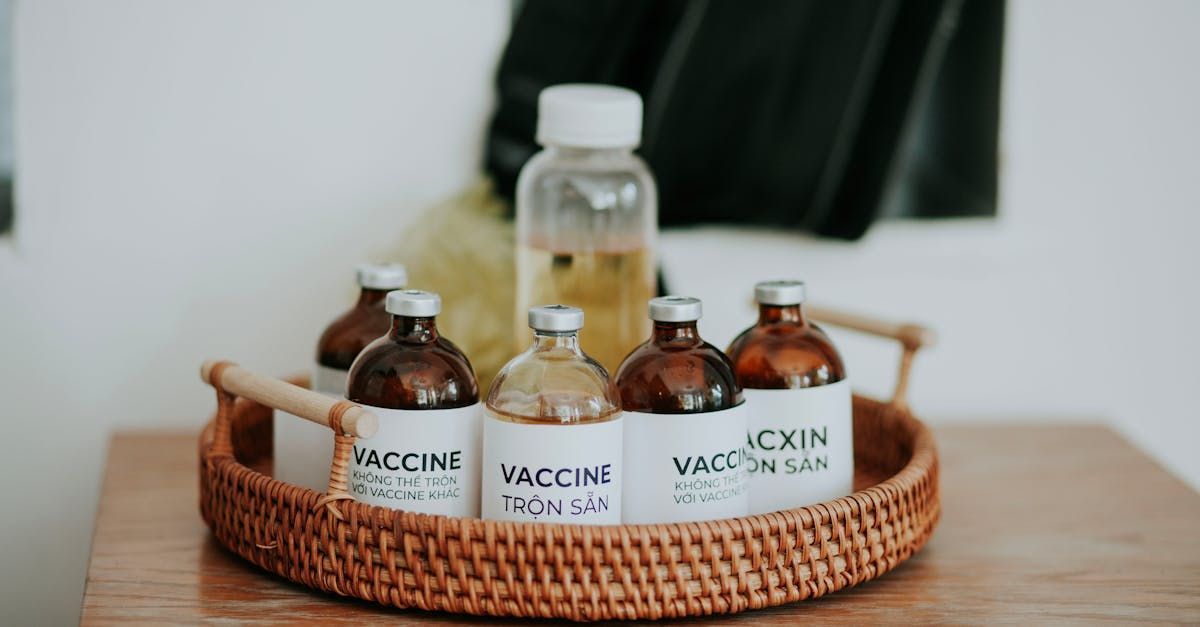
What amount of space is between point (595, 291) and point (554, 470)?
257mm

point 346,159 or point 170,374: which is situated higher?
point 346,159

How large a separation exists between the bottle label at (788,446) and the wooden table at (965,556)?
0.06 metres

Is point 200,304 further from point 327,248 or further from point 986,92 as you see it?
point 986,92

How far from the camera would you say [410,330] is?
2.08ft

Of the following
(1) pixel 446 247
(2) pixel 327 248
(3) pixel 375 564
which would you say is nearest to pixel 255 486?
(3) pixel 375 564

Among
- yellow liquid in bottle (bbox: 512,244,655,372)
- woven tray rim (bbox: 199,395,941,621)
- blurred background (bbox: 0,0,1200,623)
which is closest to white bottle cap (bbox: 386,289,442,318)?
woven tray rim (bbox: 199,395,941,621)

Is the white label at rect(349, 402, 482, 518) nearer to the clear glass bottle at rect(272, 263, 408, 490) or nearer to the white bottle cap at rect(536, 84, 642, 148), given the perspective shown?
the clear glass bottle at rect(272, 263, 408, 490)

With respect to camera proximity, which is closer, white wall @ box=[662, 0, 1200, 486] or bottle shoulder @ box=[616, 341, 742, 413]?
bottle shoulder @ box=[616, 341, 742, 413]

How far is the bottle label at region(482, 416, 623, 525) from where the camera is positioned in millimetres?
590

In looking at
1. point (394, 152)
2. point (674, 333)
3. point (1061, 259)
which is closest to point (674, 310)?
point (674, 333)

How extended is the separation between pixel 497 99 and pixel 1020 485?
544 millimetres

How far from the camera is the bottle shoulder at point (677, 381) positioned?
615mm

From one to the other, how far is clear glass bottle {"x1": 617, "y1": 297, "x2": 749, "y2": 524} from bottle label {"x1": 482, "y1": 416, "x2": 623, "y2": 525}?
16 millimetres

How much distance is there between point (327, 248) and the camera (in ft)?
3.49
